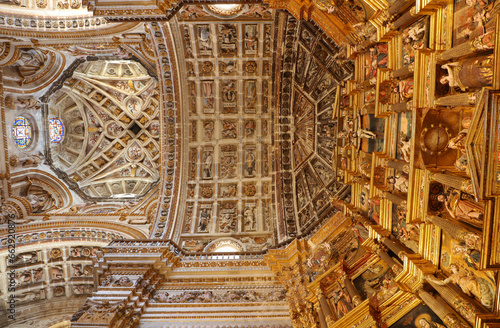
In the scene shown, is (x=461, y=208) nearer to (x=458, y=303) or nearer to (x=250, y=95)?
(x=458, y=303)

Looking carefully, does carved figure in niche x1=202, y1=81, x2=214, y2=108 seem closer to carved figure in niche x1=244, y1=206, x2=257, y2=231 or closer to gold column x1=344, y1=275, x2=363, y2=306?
carved figure in niche x1=244, y1=206, x2=257, y2=231

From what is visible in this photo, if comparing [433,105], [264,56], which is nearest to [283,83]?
[264,56]

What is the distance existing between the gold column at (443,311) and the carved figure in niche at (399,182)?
255 centimetres

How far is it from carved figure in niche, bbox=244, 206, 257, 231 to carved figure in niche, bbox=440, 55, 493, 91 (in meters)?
12.0

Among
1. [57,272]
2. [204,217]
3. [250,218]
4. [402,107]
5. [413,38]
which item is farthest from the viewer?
[250,218]

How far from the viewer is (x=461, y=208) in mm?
5750

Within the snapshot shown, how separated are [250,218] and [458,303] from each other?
1162cm

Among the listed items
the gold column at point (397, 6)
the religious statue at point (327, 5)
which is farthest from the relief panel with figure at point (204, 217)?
Result: the gold column at point (397, 6)

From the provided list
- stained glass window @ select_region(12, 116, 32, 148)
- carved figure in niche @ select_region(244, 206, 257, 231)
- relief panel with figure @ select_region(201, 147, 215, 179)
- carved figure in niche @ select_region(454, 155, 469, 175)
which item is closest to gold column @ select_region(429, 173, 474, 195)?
carved figure in niche @ select_region(454, 155, 469, 175)

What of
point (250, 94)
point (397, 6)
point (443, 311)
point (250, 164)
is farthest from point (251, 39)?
point (443, 311)

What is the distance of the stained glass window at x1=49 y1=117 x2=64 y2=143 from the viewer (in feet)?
58.4

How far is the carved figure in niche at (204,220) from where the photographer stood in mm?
15732

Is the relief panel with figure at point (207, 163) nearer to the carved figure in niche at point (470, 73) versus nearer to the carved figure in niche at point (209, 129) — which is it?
the carved figure in niche at point (209, 129)

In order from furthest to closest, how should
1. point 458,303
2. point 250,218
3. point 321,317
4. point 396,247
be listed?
1. point 250,218
2. point 321,317
3. point 396,247
4. point 458,303
